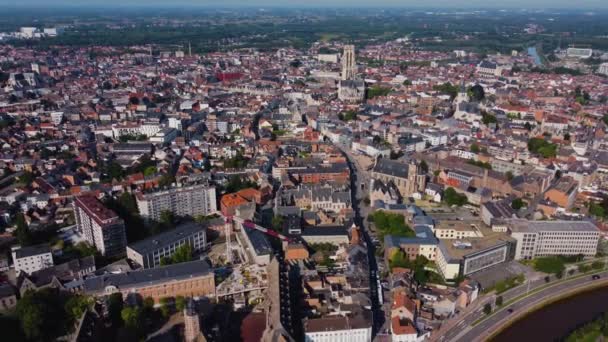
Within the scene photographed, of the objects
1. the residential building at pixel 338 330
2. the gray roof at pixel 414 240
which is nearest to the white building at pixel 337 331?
the residential building at pixel 338 330

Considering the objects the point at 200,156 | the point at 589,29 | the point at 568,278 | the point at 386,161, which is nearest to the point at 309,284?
the point at 568,278

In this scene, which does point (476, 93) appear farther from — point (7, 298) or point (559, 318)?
point (7, 298)

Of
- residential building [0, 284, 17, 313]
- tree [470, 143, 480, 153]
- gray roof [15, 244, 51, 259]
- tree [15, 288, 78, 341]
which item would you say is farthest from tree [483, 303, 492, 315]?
tree [470, 143, 480, 153]

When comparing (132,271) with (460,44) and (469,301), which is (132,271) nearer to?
(469,301)

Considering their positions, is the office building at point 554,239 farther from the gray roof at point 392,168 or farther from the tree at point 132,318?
the tree at point 132,318

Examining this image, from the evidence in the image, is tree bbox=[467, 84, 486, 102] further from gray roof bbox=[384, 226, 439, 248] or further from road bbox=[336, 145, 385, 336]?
gray roof bbox=[384, 226, 439, 248]
